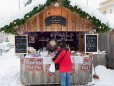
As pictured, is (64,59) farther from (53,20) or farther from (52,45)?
(52,45)

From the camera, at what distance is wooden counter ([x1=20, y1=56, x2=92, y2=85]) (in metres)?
11.0

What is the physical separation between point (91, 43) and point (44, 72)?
218 centimetres

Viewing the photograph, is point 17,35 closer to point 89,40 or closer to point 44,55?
point 44,55

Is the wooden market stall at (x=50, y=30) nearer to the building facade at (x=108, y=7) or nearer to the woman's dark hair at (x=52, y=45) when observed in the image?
the woman's dark hair at (x=52, y=45)

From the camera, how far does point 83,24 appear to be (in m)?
11.3

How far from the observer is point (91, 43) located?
37.3 feet

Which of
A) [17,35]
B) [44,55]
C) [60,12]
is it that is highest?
[60,12]

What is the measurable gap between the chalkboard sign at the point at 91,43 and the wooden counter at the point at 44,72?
38 centimetres

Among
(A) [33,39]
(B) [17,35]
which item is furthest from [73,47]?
(B) [17,35]

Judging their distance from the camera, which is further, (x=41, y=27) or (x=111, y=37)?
(x=111, y=37)

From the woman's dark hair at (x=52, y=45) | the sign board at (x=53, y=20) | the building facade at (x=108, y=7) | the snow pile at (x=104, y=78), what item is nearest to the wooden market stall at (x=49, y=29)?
the sign board at (x=53, y=20)

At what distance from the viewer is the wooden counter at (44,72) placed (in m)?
11.0

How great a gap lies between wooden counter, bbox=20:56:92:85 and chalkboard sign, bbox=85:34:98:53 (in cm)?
38

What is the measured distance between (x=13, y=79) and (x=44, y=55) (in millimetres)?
2457
